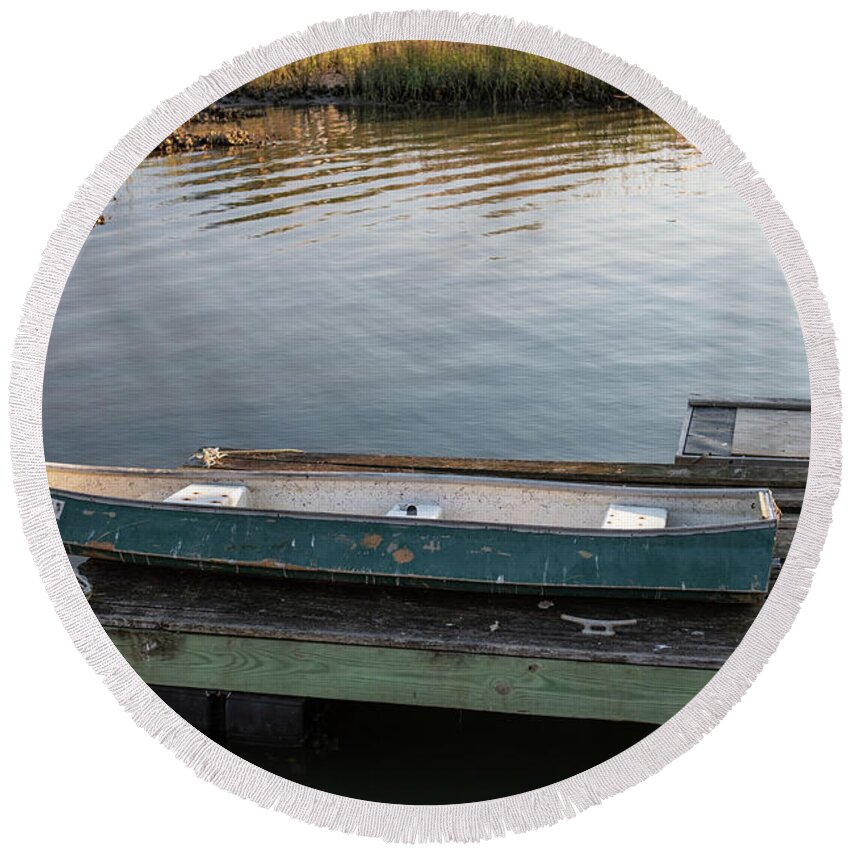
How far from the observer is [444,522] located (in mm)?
3027

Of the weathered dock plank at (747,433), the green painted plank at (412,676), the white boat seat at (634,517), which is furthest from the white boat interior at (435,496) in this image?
→ the weathered dock plank at (747,433)

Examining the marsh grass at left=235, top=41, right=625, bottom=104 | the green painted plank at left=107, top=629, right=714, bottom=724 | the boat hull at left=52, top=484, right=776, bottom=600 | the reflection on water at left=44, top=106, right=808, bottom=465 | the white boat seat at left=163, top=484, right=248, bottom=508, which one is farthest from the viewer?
the marsh grass at left=235, top=41, right=625, bottom=104

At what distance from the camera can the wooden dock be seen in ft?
9.32

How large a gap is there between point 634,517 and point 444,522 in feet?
1.73

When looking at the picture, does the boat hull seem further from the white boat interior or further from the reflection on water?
the reflection on water

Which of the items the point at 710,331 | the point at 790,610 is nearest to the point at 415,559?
the point at 790,610

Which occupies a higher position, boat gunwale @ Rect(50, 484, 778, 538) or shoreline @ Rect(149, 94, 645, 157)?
shoreline @ Rect(149, 94, 645, 157)

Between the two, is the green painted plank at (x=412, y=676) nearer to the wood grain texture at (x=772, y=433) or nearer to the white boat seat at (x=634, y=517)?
the white boat seat at (x=634, y=517)

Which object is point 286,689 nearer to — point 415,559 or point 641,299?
point 415,559

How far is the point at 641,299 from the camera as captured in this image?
23.1 feet

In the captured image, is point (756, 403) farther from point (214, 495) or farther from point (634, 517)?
point (214, 495)

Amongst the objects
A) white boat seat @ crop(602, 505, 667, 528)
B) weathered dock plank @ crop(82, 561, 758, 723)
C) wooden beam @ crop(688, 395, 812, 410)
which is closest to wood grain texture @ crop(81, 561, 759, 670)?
weathered dock plank @ crop(82, 561, 758, 723)

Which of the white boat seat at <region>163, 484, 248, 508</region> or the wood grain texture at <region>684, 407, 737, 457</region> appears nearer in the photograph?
the white boat seat at <region>163, 484, 248, 508</region>

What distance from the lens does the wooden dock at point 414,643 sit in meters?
2.84
